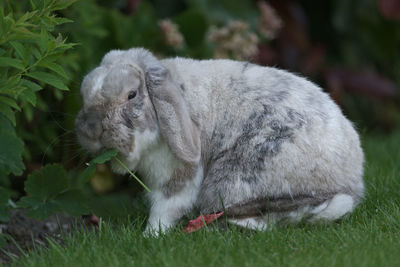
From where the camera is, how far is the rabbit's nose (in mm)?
3297

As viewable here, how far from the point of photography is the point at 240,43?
540 cm

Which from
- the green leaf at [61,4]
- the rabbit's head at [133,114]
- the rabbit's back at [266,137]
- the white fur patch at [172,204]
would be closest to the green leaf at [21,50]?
the green leaf at [61,4]

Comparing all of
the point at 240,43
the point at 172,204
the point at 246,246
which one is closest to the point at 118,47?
the point at 240,43

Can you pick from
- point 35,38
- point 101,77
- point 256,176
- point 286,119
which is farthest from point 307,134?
point 35,38

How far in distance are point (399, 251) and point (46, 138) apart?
9.79ft

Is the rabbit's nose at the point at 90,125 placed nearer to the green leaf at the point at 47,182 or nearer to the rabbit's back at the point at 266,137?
the green leaf at the point at 47,182

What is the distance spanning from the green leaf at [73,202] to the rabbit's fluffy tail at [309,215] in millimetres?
904

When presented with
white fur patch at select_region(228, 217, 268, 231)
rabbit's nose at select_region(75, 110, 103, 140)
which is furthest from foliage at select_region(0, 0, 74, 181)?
white fur patch at select_region(228, 217, 268, 231)

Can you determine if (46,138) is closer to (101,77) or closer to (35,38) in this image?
(101,77)

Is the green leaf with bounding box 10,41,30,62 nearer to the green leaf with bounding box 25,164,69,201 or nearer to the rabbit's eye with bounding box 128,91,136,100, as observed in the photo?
the rabbit's eye with bounding box 128,91,136,100

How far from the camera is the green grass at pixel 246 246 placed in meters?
2.79

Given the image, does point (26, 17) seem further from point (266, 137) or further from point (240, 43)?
point (240, 43)

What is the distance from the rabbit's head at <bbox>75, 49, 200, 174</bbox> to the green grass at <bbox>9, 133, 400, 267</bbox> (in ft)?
1.49

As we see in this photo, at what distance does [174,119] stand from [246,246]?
79 cm
